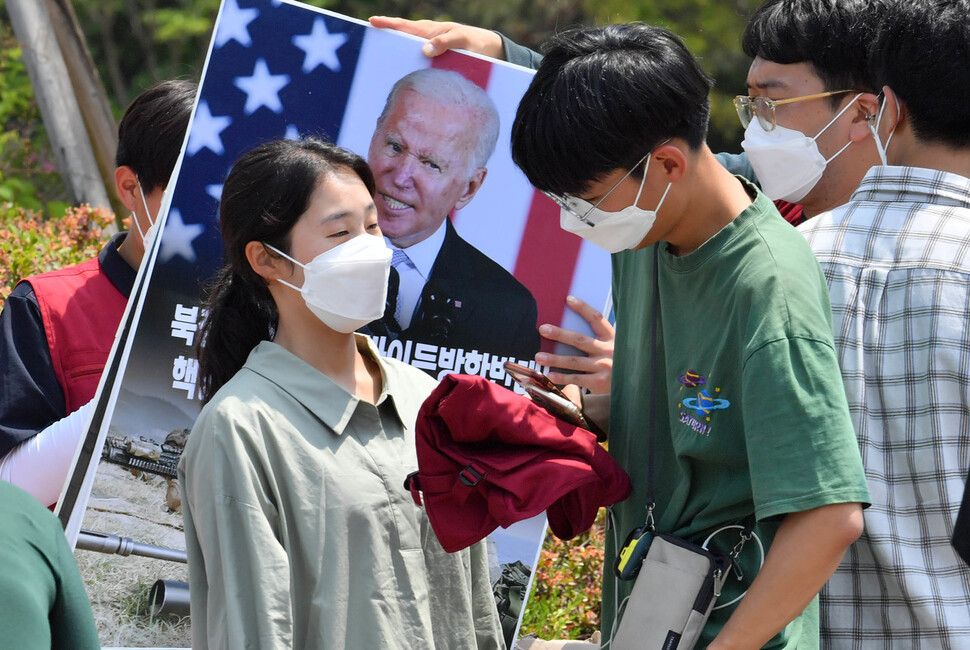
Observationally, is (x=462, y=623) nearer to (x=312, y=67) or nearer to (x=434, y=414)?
(x=434, y=414)

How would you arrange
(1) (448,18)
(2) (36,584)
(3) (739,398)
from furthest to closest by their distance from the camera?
1. (1) (448,18)
2. (3) (739,398)
3. (2) (36,584)

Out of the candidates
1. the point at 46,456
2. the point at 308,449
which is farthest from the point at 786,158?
the point at 46,456

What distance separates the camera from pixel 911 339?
76.0 inches

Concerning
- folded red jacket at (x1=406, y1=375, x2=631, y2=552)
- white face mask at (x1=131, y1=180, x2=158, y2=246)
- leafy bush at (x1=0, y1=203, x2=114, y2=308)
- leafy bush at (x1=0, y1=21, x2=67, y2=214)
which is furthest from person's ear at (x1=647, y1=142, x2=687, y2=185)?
leafy bush at (x1=0, y1=21, x2=67, y2=214)

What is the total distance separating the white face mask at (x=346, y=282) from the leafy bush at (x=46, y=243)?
188 centimetres

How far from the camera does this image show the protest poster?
8.80 feet

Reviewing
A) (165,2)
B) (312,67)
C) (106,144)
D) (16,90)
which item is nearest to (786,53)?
(312,67)

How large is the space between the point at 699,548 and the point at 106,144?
4.70m

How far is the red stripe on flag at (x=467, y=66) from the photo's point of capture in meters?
2.96

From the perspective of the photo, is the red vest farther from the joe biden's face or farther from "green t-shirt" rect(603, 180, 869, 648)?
"green t-shirt" rect(603, 180, 869, 648)

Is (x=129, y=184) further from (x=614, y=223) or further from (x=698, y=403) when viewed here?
(x=698, y=403)

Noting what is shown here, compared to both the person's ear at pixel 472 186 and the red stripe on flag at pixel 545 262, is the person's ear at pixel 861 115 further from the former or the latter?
the person's ear at pixel 472 186

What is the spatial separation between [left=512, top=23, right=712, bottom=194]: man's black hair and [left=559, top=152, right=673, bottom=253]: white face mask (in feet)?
0.16

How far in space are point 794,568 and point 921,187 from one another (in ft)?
2.72
